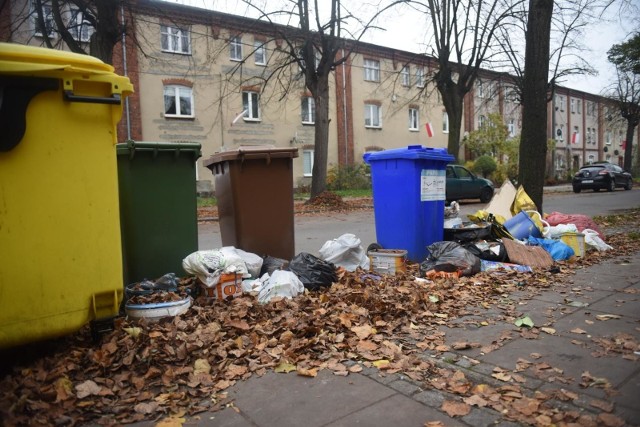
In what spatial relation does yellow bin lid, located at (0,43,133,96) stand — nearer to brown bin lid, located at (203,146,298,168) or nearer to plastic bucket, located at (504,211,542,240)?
brown bin lid, located at (203,146,298,168)

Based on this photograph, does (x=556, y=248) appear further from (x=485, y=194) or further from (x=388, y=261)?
(x=485, y=194)

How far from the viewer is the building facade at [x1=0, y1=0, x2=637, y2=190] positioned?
1790 cm

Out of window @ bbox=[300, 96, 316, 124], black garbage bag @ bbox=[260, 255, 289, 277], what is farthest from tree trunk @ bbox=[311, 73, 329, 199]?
black garbage bag @ bbox=[260, 255, 289, 277]

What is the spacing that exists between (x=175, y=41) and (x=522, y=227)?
19.4 meters

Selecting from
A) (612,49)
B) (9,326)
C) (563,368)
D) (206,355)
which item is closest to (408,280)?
(563,368)

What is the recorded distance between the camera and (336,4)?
16.1 metres

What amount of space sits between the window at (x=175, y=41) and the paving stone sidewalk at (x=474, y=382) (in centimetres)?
2075

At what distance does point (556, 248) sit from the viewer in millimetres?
Result: 5668

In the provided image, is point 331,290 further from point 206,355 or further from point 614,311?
point 614,311

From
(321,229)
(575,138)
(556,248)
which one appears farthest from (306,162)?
(575,138)

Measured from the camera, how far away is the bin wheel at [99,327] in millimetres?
2713

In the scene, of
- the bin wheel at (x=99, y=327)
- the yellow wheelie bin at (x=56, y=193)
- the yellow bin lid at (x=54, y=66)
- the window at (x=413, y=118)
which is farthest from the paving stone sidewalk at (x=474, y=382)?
the window at (x=413, y=118)

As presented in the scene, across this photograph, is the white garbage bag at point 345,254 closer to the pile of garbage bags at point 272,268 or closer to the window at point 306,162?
the pile of garbage bags at point 272,268

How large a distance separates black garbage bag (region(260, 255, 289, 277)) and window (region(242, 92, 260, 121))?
19.3 meters
